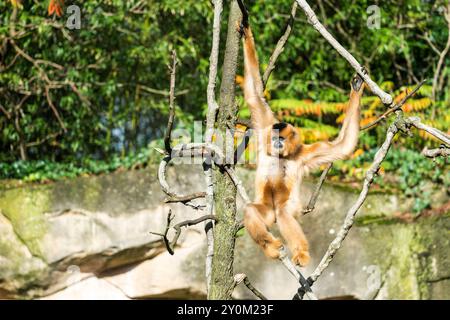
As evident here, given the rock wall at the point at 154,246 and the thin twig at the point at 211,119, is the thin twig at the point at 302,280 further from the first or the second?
the rock wall at the point at 154,246

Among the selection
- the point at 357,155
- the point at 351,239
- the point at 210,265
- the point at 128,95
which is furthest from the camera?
the point at 128,95

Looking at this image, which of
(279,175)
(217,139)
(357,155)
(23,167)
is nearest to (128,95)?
(23,167)

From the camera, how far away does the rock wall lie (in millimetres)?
8219

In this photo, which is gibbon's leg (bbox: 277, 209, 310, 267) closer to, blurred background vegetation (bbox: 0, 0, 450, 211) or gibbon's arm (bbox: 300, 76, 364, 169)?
gibbon's arm (bbox: 300, 76, 364, 169)

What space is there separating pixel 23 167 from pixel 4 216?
1.12 m

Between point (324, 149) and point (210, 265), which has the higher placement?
point (324, 149)

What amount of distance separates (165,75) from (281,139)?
20.8ft

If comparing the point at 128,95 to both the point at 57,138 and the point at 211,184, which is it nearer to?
the point at 57,138

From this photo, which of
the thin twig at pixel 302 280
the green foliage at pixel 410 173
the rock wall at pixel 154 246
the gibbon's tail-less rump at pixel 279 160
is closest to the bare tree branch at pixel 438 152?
the gibbon's tail-less rump at pixel 279 160

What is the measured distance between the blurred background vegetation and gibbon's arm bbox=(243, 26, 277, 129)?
459 centimetres

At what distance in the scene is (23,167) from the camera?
373 inches

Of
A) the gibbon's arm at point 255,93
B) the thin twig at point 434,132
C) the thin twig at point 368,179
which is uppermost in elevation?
the gibbon's arm at point 255,93

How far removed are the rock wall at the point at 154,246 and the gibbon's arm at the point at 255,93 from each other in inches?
157

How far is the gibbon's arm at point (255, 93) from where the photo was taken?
443 centimetres
